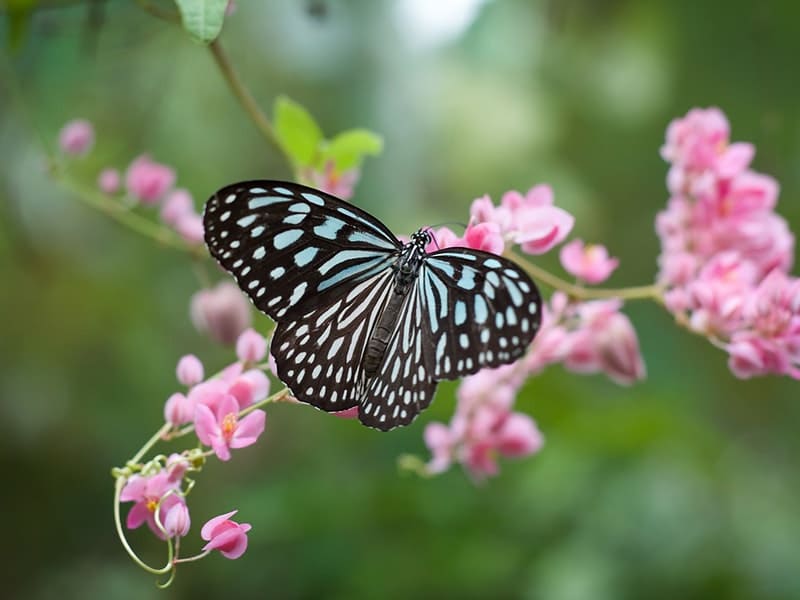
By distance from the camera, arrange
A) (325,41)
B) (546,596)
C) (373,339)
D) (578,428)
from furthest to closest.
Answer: (325,41)
(578,428)
(546,596)
(373,339)

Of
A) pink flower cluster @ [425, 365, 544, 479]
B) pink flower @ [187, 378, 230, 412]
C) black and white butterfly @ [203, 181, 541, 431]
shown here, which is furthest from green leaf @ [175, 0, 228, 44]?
pink flower cluster @ [425, 365, 544, 479]

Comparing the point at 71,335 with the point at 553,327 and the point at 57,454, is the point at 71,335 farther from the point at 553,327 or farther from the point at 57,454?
the point at 553,327

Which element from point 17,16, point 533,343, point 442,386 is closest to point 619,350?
point 533,343

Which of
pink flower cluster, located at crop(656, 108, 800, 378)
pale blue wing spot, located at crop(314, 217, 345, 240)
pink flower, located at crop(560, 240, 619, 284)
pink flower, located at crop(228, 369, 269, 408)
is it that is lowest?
pink flower, located at crop(228, 369, 269, 408)

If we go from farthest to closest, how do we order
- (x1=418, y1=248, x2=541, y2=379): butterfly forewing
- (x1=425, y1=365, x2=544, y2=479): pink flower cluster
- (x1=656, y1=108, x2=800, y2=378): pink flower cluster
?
(x1=425, y1=365, x2=544, y2=479): pink flower cluster, (x1=656, y1=108, x2=800, y2=378): pink flower cluster, (x1=418, y1=248, x2=541, y2=379): butterfly forewing

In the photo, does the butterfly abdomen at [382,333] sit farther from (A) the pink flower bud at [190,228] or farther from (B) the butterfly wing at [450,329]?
(A) the pink flower bud at [190,228]

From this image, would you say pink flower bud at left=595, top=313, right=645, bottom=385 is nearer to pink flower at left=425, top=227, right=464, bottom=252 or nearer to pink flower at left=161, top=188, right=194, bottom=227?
pink flower at left=425, top=227, right=464, bottom=252

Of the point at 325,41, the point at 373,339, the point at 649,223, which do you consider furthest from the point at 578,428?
the point at 325,41
